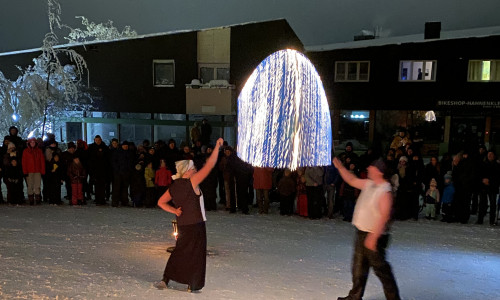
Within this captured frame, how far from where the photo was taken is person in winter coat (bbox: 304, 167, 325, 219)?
36.8ft

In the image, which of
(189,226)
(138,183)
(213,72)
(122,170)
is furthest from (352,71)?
(189,226)

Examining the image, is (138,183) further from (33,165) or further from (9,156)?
(9,156)

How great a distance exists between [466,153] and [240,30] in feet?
46.7

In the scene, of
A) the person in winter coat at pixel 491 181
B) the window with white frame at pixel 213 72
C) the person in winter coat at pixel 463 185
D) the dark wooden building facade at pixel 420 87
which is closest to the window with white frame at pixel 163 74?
the window with white frame at pixel 213 72

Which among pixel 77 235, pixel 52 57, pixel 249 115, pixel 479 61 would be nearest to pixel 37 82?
pixel 52 57

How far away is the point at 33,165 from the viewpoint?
11.9 meters

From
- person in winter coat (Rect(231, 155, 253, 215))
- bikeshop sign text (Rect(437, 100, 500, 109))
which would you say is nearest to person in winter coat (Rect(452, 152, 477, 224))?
person in winter coat (Rect(231, 155, 253, 215))

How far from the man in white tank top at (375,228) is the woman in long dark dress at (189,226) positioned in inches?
80.7

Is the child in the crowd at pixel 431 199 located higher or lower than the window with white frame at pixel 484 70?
lower

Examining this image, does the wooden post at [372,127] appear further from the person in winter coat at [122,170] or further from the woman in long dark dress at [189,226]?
the woman in long dark dress at [189,226]

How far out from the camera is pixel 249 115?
523cm

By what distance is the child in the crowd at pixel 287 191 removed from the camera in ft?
38.0

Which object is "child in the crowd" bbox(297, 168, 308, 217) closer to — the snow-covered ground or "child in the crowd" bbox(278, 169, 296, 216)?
"child in the crowd" bbox(278, 169, 296, 216)

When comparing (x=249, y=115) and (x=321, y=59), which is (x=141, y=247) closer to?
(x=249, y=115)
